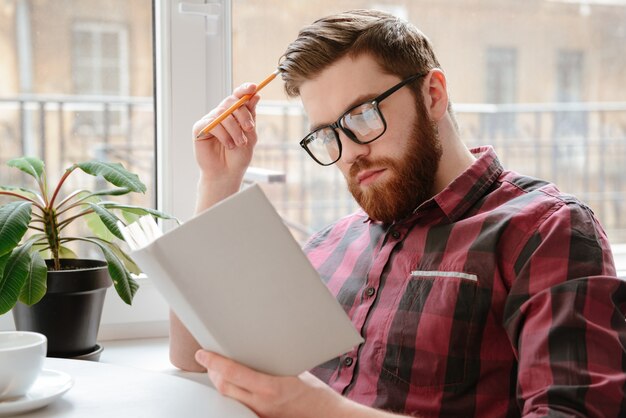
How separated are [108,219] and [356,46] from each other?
0.56 meters

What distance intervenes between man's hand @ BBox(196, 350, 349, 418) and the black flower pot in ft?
1.81

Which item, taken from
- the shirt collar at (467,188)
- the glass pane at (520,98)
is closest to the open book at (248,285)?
the shirt collar at (467,188)

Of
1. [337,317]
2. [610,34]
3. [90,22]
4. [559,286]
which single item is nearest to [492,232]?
[559,286]

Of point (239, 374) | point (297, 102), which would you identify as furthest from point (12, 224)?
point (297, 102)

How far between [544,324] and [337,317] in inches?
13.2

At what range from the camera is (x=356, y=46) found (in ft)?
4.54

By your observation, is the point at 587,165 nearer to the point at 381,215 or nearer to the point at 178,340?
the point at 381,215

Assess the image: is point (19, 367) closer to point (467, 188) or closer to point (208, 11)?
point (467, 188)

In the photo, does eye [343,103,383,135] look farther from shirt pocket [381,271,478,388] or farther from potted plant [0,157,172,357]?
potted plant [0,157,172,357]

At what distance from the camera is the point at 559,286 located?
3.69 ft

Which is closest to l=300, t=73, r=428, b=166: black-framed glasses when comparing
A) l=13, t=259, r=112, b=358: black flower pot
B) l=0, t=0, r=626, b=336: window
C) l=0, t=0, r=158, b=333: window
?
l=13, t=259, r=112, b=358: black flower pot

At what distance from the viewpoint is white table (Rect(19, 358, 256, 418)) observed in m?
1.01

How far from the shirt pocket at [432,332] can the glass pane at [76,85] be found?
3.08 ft

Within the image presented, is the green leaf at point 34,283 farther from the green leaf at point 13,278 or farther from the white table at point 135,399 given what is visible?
the white table at point 135,399
